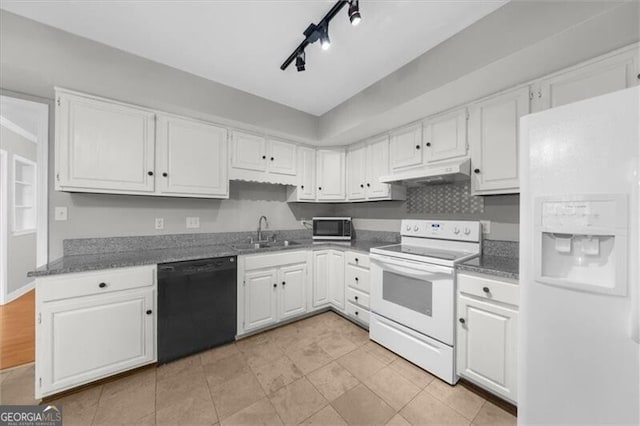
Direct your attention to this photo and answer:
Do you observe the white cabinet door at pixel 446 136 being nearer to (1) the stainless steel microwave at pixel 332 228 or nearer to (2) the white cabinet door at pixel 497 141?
(2) the white cabinet door at pixel 497 141

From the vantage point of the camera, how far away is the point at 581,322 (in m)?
1.00

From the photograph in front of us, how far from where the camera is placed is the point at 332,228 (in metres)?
3.03

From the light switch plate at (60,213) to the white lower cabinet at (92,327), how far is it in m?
0.71

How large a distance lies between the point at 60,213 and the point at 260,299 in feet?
6.00

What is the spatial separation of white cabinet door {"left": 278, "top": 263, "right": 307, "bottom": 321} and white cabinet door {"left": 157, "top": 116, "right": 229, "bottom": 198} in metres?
1.06

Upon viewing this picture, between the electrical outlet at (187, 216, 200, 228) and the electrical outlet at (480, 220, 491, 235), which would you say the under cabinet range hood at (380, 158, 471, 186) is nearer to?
the electrical outlet at (480, 220, 491, 235)

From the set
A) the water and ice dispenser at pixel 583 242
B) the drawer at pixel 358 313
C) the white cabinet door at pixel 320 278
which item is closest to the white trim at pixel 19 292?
the white cabinet door at pixel 320 278

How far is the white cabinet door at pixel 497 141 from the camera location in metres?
1.68

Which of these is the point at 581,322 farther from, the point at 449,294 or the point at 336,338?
the point at 336,338

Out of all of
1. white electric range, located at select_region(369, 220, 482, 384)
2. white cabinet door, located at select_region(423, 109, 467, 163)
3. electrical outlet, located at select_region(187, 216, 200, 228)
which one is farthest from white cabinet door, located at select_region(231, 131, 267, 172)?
white cabinet door, located at select_region(423, 109, 467, 163)

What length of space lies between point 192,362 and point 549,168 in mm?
2696

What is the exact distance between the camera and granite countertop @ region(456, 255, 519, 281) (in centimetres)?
143

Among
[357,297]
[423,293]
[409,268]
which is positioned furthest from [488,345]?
[357,297]

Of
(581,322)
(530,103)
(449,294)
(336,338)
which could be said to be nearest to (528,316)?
(581,322)
